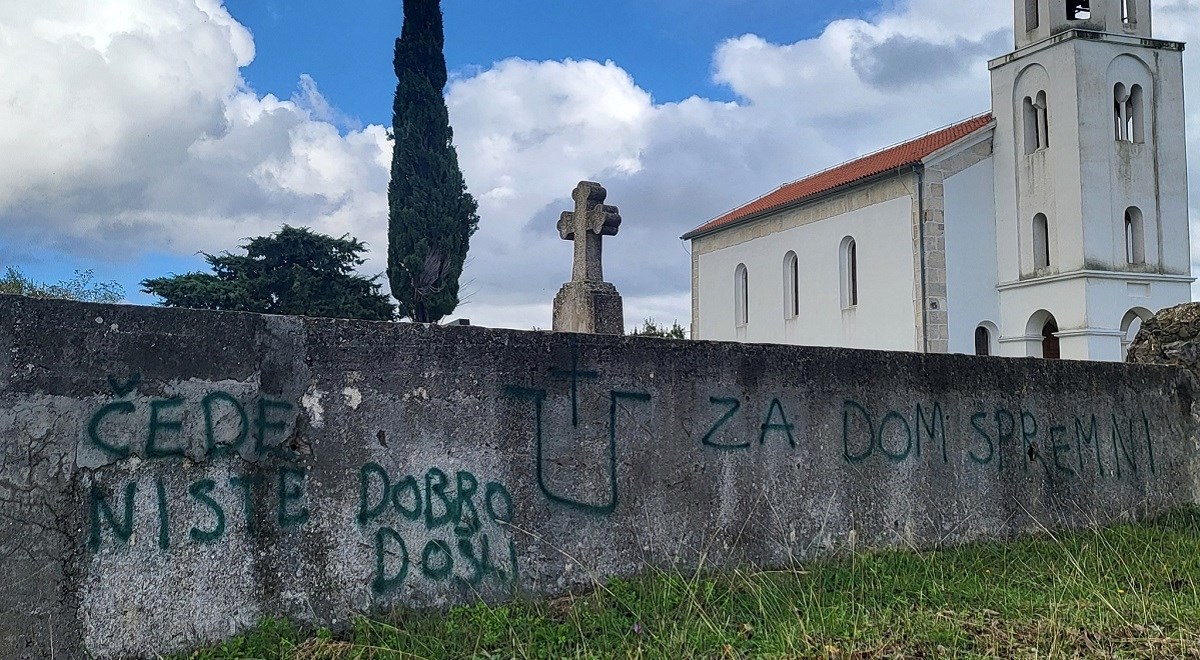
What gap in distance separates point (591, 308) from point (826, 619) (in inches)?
236

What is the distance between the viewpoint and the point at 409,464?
4625 millimetres

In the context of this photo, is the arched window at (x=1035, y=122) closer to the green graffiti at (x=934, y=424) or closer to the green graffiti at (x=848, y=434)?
the green graffiti at (x=934, y=424)

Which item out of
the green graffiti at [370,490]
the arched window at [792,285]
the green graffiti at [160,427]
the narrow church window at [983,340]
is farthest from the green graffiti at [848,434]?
the arched window at [792,285]

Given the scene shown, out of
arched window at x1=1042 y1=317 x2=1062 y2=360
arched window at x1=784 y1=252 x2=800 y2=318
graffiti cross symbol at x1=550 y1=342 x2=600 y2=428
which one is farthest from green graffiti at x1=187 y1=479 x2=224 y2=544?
arched window at x1=784 y1=252 x2=800 y2=318

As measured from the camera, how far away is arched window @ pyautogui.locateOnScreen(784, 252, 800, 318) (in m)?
25.8

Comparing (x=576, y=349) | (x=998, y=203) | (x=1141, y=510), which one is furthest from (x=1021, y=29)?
(x=576, y=349)

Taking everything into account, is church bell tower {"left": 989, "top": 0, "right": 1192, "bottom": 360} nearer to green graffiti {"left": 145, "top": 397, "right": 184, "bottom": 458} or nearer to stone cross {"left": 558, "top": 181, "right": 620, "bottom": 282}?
stone cross {"left": 558, "top": 181, "right": 620, "bottom": 282}

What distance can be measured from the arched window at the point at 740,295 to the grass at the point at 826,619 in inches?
884

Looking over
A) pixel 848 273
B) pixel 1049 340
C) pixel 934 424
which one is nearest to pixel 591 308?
pixel 934 424

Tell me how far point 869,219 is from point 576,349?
19033 mm

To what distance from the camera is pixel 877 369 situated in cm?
629

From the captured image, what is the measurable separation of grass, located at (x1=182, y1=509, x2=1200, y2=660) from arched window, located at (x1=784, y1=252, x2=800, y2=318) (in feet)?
65.6

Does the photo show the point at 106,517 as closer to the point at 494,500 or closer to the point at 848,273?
the point at 494,500

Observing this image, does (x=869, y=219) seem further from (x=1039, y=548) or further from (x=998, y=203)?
(x=1039, y=548)
